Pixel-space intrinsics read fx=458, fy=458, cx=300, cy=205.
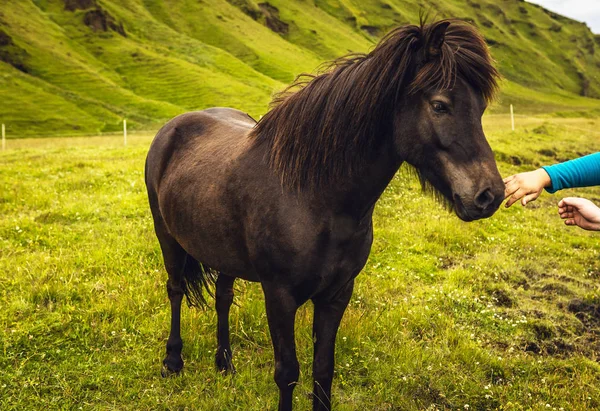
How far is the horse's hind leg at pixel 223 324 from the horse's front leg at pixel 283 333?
116cm

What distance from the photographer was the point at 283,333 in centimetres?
358

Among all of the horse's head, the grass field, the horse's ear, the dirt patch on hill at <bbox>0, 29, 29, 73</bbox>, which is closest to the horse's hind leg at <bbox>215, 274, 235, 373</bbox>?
the grass field

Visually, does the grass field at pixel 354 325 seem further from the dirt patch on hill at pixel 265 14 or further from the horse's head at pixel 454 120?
the dirt patch on hill at pixel 265 14

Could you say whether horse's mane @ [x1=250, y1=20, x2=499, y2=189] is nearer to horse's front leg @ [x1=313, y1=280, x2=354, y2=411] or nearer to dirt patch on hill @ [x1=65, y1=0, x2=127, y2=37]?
horse's front leg @ [x1=313, y1=280, x2=354, y2=411]

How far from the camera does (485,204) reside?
2.72m

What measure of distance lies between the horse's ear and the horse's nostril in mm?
916

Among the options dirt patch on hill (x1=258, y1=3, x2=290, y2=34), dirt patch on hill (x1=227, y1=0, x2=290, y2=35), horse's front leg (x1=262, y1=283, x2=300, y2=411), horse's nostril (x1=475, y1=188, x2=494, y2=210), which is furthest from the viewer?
dirt patch on hill (x1=258, y1=3, x2=290, y2=34)

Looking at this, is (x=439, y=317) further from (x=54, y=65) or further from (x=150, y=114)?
(x=54, y=65)

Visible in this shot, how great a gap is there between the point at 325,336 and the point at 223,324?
1566 millimetres

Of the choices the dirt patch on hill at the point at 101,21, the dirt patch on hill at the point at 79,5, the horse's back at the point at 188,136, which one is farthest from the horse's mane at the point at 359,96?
the dirt patch on hill at the point at 79,5

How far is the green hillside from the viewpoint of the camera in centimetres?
6275

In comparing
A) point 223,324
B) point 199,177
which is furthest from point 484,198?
point 223,324

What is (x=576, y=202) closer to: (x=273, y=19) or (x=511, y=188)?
(x=511, y=188)

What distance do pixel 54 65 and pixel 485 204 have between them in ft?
277
